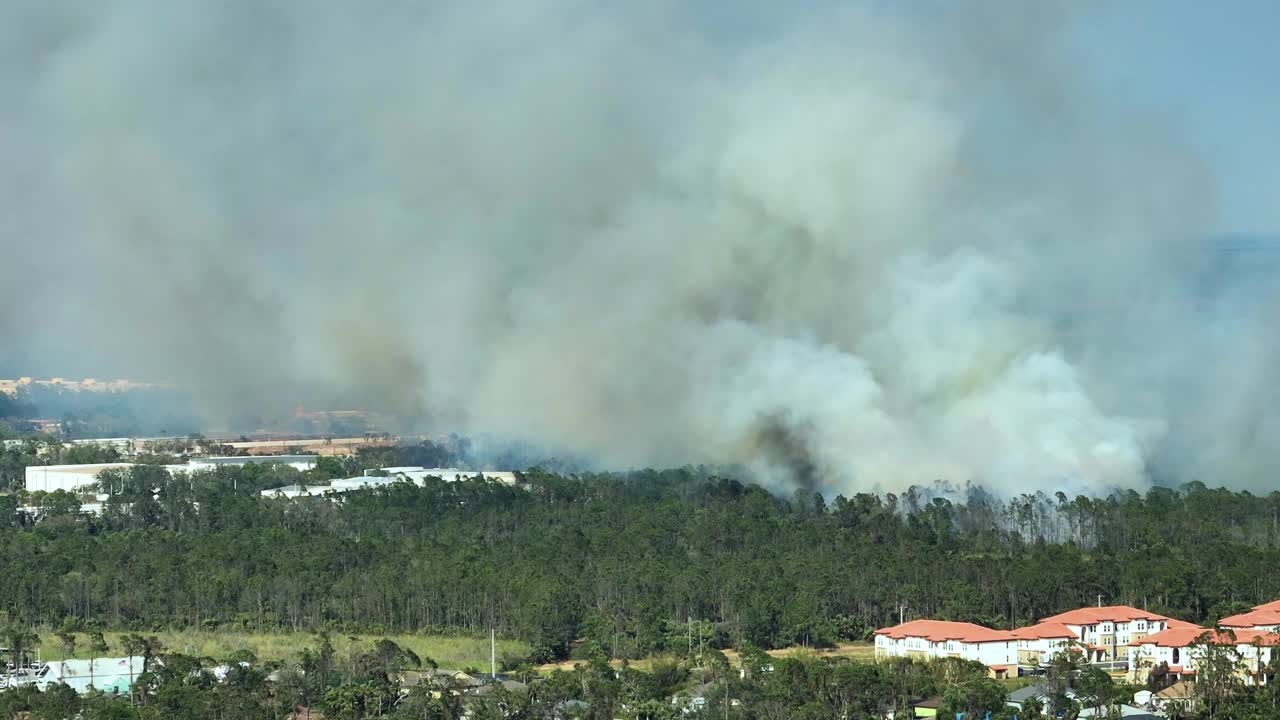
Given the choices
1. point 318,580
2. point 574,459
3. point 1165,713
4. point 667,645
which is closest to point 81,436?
point 574,459

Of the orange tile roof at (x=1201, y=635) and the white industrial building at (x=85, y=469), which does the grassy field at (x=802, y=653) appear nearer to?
the orange tile roof at (x=1201, y=635)

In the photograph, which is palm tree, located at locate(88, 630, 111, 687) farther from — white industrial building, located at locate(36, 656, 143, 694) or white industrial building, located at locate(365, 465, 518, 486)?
white industrial building, located at locate(365, 465, 518, 486)

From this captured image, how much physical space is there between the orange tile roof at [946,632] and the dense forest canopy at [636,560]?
136 cm

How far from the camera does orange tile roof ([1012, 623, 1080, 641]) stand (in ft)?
77.5

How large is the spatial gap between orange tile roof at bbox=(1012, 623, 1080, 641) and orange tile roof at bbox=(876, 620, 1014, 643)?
135 mm

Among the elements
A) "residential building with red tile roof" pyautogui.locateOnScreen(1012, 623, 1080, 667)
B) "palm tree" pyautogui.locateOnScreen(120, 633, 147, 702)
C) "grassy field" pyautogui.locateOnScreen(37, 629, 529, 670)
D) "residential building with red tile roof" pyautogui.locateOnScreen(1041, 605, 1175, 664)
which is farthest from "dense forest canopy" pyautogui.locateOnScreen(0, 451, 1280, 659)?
"palm tree" pyautogui.locateOnScreen(120, 633, 147, 702)

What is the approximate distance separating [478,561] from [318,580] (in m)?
2.30

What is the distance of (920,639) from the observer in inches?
929

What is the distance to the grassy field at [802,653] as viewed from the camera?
2327cm

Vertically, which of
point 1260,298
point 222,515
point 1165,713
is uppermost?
point 1260,298

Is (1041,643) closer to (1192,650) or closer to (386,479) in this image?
(1192,650)

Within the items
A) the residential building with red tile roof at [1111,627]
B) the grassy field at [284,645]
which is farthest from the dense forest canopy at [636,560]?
the residential building with red tile roof at [1111,627]

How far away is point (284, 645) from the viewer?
2475 cm

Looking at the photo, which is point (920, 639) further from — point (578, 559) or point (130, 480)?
point (130, 480)
